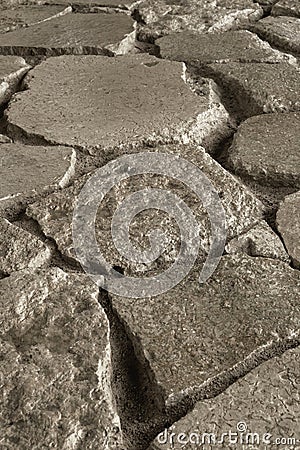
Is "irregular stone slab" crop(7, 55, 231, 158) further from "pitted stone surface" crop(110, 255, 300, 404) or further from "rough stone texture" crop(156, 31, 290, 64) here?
"pitted stone surface" crop(110, 255, 300, 404)

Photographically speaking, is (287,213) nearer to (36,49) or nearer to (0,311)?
(0,311)

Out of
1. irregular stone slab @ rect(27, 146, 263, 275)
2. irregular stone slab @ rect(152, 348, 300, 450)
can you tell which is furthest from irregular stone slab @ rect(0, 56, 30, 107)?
irregular stone slab @ rect(152, 348, 300, 450)

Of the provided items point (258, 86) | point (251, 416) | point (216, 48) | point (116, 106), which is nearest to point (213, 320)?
point (251, 416)

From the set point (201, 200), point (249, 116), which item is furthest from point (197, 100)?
point (201, 200)

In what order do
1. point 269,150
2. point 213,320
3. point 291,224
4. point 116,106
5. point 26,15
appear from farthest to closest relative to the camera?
point 26,15
point 116,106
point 269,150
point 291,224
point 213,320

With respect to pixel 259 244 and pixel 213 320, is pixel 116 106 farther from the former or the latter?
pixel 213 320

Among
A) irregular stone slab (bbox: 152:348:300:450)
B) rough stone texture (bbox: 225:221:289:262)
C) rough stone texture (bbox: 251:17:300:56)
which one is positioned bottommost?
rough stone texture (bbox: 251:17:300:56)

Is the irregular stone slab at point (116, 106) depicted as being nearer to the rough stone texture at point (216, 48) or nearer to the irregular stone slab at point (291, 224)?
the rough stone texture at point (216, 48)
